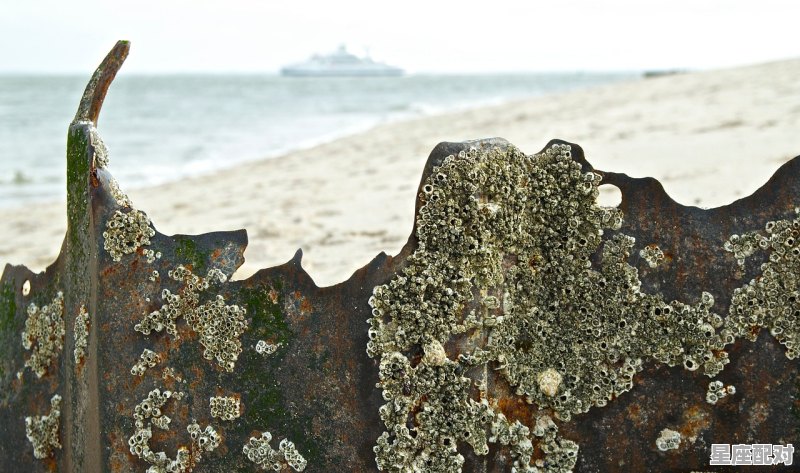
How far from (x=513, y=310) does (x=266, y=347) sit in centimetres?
61

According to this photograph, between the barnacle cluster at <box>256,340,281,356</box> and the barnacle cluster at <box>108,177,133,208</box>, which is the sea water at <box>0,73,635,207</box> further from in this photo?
the barnacle cluster at <box>256,340,281,356</box>

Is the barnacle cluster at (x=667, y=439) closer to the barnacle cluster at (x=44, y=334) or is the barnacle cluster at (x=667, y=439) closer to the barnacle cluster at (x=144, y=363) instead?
the barnacle cluster at (x=144, y=363)

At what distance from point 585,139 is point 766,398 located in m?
9.04

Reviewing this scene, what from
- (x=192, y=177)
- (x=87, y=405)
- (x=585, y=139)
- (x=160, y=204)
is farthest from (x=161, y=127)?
(x=87, y=405)

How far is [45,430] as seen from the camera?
2.11 meters

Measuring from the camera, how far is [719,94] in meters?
13.3

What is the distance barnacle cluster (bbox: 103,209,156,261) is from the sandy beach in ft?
3.30

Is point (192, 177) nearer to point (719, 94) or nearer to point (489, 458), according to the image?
point (719, 94)

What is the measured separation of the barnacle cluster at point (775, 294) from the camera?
5.84 feet

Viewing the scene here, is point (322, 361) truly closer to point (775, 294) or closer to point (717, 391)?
point (717, 391)

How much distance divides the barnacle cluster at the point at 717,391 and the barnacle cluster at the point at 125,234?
1.43 meters

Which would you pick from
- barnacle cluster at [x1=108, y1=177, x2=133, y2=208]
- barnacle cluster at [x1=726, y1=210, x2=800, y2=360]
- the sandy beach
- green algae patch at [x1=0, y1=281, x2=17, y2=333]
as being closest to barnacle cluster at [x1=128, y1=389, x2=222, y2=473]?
barnacle cluster at [x1=108, y1=177, x2=133, y2=208]

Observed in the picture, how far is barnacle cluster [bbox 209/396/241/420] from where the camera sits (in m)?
1.82

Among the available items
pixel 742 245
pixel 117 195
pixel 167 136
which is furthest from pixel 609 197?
pixel 167 136
